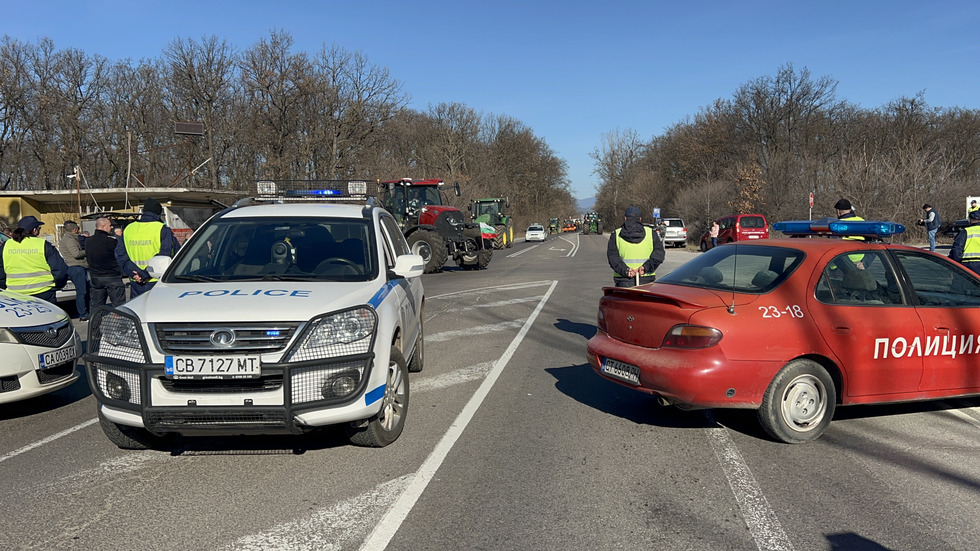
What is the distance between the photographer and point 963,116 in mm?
57844

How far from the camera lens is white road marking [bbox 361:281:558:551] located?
3592 mm

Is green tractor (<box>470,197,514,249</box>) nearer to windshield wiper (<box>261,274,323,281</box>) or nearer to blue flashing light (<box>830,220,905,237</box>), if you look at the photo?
blue flashing light (<box>830,220,905,237</box>)

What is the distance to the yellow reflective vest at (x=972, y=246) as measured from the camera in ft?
31.4

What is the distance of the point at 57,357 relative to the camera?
627cm

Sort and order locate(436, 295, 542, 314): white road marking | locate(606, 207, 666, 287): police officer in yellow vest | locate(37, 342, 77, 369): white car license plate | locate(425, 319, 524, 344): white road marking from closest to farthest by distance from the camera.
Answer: locate(37, 342, 77, 369): white car license plate → locate(606, 207, 666, 287): police officer in yellow vest → locate(425, 319, 524, 344): white road marking → locate(436, 295, 542, 314): white road marking

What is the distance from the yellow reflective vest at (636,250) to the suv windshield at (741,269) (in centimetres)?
190

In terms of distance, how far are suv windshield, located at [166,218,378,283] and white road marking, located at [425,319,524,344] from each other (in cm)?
393

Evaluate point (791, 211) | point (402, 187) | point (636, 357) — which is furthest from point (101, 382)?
point (791, 211)

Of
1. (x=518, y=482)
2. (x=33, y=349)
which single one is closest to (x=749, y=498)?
(x=518, y=482)

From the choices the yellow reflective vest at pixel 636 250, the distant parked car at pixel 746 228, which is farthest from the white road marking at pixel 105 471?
the distant parked car at pixel 746 228

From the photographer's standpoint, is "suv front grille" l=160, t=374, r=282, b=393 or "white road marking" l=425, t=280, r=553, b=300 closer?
"suv front grille" l=160, t=374, r=282, b=393

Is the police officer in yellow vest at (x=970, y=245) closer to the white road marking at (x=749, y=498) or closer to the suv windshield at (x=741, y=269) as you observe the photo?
the suv windshield at (x=741, y=269)

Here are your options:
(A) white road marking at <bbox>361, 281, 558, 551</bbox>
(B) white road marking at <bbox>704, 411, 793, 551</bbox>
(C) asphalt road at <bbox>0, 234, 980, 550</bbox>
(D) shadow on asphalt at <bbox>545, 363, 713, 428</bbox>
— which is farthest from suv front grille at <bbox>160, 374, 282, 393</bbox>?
(D) shadow on asphalt at <bbox>545, 363, 713, 428</bbox>

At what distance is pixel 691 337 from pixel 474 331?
573 centimetres
